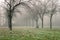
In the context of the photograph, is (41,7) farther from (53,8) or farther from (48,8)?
(53,8)

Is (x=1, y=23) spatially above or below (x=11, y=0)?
below

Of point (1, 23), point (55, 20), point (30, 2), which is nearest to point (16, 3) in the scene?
point (30, 2)

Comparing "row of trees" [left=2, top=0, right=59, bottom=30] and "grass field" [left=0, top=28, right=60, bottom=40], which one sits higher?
"row of trees" [left=2, top=0, right=59, bottom=30]

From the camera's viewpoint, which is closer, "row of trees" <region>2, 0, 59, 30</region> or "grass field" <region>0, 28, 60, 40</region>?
"grass field" <region>0, 28, 60, 40</region>

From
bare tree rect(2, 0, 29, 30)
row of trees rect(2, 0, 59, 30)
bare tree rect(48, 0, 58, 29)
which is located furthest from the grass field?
bare tree rect(48, 0, 58, 29)

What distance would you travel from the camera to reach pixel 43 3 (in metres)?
55.3

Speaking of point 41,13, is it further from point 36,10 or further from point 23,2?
point 23,2

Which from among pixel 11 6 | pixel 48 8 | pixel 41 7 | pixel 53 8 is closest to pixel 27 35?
pixel 11 6

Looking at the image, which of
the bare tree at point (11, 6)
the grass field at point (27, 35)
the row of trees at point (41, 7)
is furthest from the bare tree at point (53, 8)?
the grass field at point (27, 35)

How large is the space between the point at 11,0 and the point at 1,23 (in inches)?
2183

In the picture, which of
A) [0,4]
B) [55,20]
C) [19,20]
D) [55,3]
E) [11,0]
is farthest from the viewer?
[55,20]

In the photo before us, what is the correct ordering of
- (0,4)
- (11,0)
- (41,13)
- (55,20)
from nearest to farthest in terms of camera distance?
(11,0), (0,4), (41,13), (55,20)

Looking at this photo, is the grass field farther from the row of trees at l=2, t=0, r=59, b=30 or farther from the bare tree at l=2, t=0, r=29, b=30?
the row of trees at l=2, t=0, r=59, b=30

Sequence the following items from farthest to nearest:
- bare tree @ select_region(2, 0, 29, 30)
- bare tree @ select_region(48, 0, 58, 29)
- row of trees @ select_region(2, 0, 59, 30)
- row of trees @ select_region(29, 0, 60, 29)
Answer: row of trees @ select_region(29, 0, 60, 29), bare tree @ select_region(48, 0, 58, 29), row of trees @ select_region(2, 0, 59, 30), bare tree @ select_region(2, 0, 29, 30)
